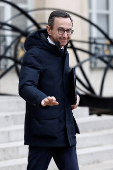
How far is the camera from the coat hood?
A: 10.2 ft

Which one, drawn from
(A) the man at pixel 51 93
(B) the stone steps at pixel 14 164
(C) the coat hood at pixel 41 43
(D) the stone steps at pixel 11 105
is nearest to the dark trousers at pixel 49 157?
(A) the man at pixel 51 93

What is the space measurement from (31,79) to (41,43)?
0.30m

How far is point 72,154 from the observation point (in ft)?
10.5

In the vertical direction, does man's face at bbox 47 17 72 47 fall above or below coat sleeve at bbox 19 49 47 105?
above

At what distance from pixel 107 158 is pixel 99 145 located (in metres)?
0.31

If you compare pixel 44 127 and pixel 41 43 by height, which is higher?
pixel 41 43

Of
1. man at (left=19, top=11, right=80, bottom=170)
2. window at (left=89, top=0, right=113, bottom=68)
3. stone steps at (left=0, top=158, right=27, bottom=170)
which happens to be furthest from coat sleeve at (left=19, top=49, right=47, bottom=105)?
window at (left=89, top=0, right=113, bottom=68)

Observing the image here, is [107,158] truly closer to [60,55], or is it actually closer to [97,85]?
[60,55]

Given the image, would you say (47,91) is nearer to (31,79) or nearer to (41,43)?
(31,79)

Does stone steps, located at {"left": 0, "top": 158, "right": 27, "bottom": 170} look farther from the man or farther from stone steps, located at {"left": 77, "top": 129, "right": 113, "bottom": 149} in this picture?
the man

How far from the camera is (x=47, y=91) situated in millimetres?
3080

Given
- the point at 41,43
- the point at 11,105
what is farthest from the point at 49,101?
the point at 11,105

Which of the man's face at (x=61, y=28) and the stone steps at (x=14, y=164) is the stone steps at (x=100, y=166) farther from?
the man's face at (x=61, y=28)

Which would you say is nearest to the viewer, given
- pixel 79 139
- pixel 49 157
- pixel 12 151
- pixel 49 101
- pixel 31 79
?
pixel 49 101
